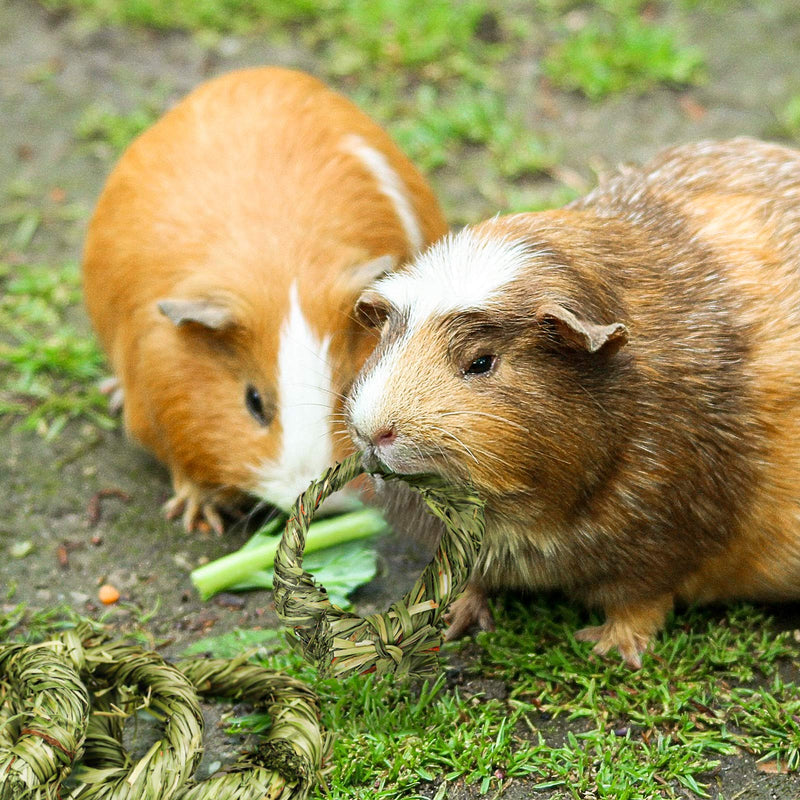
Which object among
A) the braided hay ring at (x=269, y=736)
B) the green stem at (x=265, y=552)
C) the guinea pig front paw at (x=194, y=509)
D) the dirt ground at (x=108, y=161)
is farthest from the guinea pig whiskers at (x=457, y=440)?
the guinea pig front paw at (x=194, y=509)

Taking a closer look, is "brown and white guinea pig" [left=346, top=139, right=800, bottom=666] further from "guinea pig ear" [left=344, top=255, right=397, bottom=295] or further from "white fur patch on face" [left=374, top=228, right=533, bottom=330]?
"guinea pig ear" [left=344, top=255, right=397, bottom=295]

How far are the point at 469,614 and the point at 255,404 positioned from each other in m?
1.11

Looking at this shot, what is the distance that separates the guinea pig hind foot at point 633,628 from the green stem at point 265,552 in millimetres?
932

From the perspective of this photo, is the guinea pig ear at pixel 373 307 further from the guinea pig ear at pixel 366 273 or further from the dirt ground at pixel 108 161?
the dirt ground at pixel 108 161

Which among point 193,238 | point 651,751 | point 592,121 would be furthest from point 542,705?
point 592,121

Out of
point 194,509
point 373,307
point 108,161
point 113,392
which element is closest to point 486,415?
point 373,307

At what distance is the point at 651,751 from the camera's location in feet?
11.1

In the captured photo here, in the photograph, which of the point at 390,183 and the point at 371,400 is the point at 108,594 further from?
the point at 390,183

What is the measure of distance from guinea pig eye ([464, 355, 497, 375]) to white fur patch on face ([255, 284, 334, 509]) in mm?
852

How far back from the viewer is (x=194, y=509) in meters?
4.41

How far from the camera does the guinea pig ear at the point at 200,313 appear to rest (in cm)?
398

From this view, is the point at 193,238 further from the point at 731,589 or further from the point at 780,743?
the point at 780,743

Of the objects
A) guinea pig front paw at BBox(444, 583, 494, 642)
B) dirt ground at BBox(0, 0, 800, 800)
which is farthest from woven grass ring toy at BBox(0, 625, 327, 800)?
guinea pig front paw at BBox(444, 583, 494, 642)

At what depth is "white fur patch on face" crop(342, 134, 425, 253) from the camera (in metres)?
4.64
